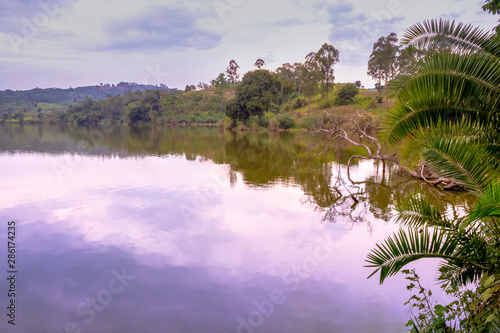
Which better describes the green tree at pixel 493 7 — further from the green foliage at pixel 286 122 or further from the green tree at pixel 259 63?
the green tree at pixel 259 63

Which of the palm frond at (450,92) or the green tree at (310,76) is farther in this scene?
the green tree at (310,76)

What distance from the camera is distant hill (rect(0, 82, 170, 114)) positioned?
120m

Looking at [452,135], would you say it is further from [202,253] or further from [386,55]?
[386,55]

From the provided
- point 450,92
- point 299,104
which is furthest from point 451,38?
point 299,104

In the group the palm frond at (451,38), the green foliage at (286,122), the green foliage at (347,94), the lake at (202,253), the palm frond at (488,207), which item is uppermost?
the green foliage at (347,94)

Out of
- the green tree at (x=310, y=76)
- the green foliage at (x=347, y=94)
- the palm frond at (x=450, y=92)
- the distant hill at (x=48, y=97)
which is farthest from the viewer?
the distant hill at (x=48, y=97)

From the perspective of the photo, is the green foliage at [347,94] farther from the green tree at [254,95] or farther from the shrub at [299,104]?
the green tree at [254,95]

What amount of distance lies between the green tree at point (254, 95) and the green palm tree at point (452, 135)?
4837 cm

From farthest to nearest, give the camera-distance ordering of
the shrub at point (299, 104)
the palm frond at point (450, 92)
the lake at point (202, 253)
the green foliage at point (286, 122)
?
the shrub at point (299, 104), the green foliage at point (286, 122), the lake at point (202, 253), the palm frond at point (450, 92)

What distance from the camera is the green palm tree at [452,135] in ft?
16.1

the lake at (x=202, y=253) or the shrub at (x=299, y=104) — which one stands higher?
the shrub at (x=299, y=104)

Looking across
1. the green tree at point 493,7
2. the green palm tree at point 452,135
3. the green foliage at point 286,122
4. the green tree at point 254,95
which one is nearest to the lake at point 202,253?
the green palm tree at point 452,135

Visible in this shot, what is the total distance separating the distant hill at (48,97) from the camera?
120 m

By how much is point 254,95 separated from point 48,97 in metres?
122
